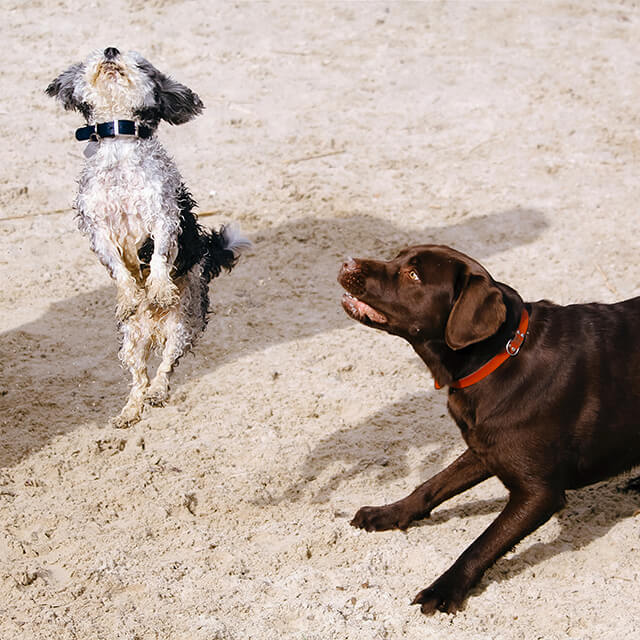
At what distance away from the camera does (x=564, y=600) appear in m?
4.75

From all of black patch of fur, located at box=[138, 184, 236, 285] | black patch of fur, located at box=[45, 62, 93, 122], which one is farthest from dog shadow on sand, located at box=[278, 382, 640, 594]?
black patch of fur, located at box=[45, 62, 93, 122]

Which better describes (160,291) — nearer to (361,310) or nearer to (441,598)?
(361,310)

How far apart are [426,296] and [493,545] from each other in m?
1.24

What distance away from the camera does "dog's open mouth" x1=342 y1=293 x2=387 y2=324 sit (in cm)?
455

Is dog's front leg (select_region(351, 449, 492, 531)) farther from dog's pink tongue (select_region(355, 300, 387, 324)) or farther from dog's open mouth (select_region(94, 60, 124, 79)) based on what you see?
dog's open mouth (select_region(94, 60, 124, 79))

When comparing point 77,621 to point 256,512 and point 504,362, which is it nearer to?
point 256,512

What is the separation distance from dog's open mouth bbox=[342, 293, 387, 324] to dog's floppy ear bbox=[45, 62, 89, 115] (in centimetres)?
146

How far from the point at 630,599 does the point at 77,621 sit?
2.61 metres

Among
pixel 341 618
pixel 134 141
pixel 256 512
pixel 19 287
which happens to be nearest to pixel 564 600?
pixel 341 618

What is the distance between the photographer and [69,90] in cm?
439

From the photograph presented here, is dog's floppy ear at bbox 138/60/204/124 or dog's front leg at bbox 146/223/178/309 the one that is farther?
dog's floppy ear at bbox 138/60/204/124

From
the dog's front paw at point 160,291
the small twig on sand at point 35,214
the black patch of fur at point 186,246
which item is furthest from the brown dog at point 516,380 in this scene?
the small twig on sand at point 35,214

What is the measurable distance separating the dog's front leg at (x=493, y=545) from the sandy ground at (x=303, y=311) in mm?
103

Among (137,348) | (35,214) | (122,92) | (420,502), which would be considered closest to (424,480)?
(420,502)
